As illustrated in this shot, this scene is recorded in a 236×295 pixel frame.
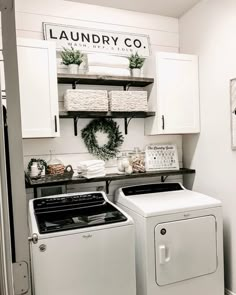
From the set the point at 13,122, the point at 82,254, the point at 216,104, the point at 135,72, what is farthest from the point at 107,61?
the point at 13,122

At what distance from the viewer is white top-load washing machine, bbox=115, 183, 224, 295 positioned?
2.10 metres

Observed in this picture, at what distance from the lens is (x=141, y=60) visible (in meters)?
2.73

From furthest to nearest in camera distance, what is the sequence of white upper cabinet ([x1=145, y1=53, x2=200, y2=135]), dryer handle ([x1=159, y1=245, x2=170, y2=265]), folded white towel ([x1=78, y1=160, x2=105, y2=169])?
white upper cabinet ([x1=145, y1=53, x2=200, y2=135]), folded white towel ([x1=78, y1=160, x2=105, y2=169]), dryer handle ([x1=159, y1=245, x2=170, y2=265])

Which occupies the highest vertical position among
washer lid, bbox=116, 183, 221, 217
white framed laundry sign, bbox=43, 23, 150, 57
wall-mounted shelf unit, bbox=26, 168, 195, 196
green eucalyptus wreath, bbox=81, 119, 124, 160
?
white framed laundry sign, bbox=43, 23, 150, 57

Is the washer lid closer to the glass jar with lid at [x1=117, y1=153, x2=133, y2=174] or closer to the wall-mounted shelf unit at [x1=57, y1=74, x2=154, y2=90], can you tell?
the glass jar with lid at [x1=117, y1=153, x2=133, y2=174]

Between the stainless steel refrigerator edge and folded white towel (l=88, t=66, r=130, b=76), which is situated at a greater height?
folded white towel (l=88, t=66, r=130, b=76)

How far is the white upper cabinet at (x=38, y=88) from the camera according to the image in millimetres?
2227

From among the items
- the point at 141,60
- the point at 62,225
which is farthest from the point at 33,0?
the point at 62,225

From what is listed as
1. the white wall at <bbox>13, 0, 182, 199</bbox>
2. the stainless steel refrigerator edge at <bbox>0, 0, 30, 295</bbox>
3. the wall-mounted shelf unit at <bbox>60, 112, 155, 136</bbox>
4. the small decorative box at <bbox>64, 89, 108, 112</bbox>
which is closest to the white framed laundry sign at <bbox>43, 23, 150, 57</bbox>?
the white wall at <bbox>13, 0, 182, 199</bbox>

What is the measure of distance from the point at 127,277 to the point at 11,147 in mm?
1589

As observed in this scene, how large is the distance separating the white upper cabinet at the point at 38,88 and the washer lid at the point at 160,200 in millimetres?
892

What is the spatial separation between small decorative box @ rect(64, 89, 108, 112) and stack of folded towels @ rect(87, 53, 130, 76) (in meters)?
0.23

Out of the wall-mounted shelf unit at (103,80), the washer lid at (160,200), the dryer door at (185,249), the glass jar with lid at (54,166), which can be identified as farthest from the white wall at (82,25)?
the dryer door at (185,249)

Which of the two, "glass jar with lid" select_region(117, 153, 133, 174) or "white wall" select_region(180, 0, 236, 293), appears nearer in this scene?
"white wall" select_region(180, 0, 236, 293)
